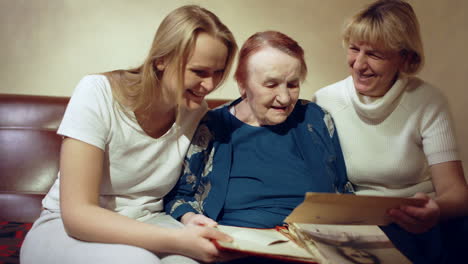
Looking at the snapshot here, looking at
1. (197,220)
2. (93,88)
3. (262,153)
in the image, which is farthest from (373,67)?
(93,88)

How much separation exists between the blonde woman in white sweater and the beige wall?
2.63 ft

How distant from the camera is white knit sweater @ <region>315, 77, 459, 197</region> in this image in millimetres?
1296

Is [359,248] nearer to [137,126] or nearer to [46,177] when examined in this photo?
[137,126]

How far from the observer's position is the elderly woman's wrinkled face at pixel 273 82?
1255mm

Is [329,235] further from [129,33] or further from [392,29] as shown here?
[129,33]

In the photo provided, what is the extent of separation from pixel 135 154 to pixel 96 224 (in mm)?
288

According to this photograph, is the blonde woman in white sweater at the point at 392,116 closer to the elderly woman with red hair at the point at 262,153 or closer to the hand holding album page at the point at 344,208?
the elderly woman with red hair at the point at 262,153

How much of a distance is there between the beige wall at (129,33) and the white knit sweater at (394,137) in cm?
84

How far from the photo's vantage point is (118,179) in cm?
117

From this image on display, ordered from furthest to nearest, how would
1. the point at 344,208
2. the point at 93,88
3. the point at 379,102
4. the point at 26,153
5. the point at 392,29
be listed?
the point at 26,153, the point at 379,102, the point at 392,29, the point at 93,88, the point at 344,208

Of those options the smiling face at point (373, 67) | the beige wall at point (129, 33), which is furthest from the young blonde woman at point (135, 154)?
the beige wall at point (129, 33)

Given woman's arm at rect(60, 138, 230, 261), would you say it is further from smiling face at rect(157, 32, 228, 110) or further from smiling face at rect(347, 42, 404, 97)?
smiling face at rect(347, 42, 404, 97)

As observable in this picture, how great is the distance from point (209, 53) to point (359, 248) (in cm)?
66

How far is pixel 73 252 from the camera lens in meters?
0.94
